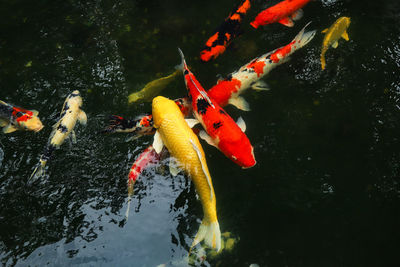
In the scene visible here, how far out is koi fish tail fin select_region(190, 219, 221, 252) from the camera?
10.1 feet

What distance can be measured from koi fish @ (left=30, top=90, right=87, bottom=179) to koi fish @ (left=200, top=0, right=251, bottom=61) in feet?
6.15

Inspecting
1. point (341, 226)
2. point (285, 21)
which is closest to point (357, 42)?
point (285, 21)

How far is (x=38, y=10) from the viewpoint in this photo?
5766 mm

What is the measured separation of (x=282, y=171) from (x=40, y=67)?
404 centimetres

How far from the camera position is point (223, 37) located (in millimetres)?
4566

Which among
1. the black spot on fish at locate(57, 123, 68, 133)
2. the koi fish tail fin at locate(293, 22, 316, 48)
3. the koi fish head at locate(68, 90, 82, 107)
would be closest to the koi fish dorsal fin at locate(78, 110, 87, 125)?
the koi fish head at locate(68, 90, 82, 107)

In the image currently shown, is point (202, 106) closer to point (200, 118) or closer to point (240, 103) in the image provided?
point (200, 118)

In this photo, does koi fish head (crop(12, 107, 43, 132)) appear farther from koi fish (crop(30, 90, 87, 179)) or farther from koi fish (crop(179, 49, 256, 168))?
koi fish (crop(179, 49, 256, 168))

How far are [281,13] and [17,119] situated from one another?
406 cm

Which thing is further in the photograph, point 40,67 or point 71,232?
point 40,67

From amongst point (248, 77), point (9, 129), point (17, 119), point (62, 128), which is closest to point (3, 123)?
point (9, 129)

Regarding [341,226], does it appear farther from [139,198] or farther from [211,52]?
[211,52]

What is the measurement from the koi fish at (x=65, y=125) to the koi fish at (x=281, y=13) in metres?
2.86

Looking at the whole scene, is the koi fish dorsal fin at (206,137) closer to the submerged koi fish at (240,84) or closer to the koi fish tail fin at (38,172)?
the submerged koi fish at (240,84)
